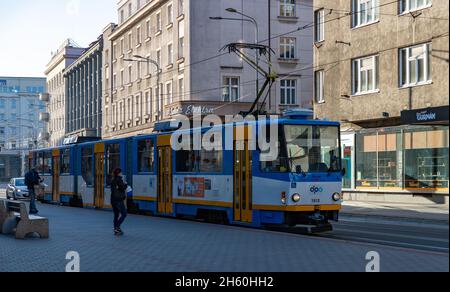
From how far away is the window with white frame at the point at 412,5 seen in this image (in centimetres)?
2871

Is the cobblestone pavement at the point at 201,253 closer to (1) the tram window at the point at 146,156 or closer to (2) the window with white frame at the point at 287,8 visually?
(1) the tram window at the point at 146,156

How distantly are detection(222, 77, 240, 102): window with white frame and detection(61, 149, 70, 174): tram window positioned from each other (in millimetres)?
17496

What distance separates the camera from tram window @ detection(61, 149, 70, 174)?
32.7m

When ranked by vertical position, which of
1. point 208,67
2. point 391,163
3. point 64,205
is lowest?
point 64,205

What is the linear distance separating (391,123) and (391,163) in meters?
1.92

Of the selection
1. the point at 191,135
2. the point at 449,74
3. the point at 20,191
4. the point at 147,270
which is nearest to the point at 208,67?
the point at 20,191

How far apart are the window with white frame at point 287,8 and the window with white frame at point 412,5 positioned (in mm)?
21447

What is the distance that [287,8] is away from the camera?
168ft

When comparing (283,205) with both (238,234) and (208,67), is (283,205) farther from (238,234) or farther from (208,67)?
(208,67)

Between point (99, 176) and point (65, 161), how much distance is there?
17.1 ft

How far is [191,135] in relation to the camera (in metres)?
21.0

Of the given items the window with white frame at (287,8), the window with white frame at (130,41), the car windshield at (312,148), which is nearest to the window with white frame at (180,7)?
the window with white frame at (287,8)

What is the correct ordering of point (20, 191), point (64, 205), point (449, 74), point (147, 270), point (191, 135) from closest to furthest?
point (449, 74), point (147, 270), point (191, 135), point (64, 205), point (20, 191)

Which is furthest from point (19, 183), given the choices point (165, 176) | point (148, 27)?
point (165, 176)
